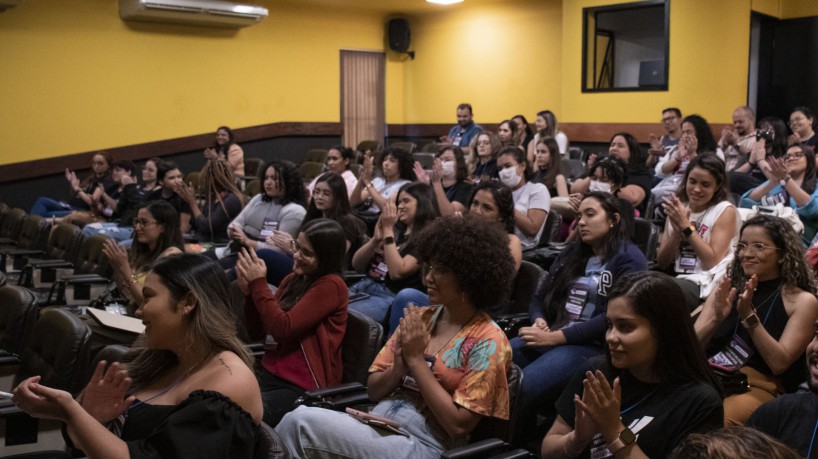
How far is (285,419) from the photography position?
2.32 meters

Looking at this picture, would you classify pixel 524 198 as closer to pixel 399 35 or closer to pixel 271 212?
pixel 271 212

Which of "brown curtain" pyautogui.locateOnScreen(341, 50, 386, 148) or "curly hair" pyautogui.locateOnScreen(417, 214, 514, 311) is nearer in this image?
"curly hair" pyautogui.locateOnScreen(417, 214, 514, 311)

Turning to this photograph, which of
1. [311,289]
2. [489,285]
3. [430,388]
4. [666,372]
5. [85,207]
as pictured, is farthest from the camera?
[85,207]

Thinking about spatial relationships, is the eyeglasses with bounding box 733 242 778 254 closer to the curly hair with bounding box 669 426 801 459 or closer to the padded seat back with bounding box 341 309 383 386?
the padded seat back with bounding box 341 309 383 386

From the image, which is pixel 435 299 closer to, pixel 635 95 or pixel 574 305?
pixel 574 305

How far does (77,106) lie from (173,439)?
8.75 m

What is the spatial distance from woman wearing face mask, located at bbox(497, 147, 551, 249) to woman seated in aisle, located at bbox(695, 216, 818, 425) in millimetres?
1963

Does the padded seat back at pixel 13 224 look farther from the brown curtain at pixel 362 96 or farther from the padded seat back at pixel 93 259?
the brown curtain at pixel 362 96

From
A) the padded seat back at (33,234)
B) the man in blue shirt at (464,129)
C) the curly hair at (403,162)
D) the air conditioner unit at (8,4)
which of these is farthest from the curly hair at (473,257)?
the air conditioner unit at (8,4)

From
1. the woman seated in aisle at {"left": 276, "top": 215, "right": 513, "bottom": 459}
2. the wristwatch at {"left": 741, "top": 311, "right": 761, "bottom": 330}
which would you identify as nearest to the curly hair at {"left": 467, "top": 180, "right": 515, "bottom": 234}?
the woman seated in aisle at {"left": 276, "top": 215, "right": 513, "bottom": 459}

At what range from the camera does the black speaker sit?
1199 centimetres

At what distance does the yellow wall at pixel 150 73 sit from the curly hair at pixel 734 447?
30.6 feet

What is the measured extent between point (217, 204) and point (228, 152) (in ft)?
10.2

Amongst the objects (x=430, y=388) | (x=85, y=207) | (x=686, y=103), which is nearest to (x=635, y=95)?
(x=686, y=103)
